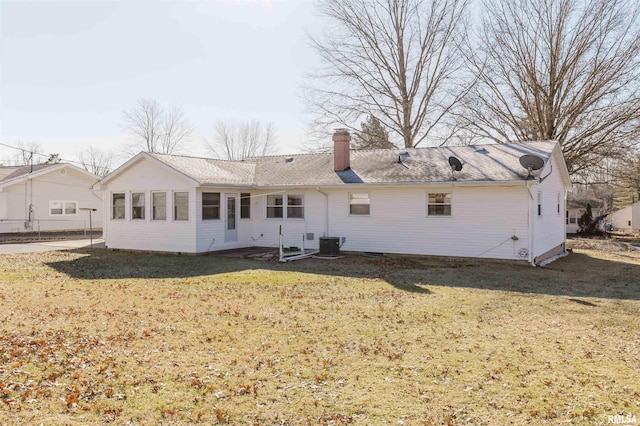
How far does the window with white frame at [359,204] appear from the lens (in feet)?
58.9

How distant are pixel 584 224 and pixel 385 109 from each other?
665 inches

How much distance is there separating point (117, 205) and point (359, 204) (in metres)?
10.0

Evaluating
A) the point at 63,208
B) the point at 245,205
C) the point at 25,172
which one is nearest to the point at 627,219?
the point at 245,205

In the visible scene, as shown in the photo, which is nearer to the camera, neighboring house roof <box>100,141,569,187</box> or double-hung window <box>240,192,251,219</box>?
neighboring house roof <box>100,141,569,187</box>

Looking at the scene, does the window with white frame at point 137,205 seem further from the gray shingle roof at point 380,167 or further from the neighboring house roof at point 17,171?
the neighboring house roof at point 17,171

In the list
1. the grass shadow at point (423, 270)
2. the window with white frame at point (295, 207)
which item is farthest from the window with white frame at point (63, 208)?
the window with white frame at point (295, 207)

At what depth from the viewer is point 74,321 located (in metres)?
8.25

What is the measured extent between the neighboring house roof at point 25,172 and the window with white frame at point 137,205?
536 inches

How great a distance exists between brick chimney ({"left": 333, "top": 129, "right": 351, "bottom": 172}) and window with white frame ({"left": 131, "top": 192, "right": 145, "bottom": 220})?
7884 millimetres

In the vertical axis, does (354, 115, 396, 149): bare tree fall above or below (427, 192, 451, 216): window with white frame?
above

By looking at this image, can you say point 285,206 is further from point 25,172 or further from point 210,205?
point 25,172

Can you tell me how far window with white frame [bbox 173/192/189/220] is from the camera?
58.8 ft

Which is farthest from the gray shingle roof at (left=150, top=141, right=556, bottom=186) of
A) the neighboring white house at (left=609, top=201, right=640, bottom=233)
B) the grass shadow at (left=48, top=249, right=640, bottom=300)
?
the neighboring white house at (left=609, top=201, right=640, bottom=233)

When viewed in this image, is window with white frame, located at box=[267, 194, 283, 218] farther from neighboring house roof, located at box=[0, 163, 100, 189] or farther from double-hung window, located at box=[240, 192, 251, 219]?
neighboring house roof, located at box=[0, 163, 100, 189]
